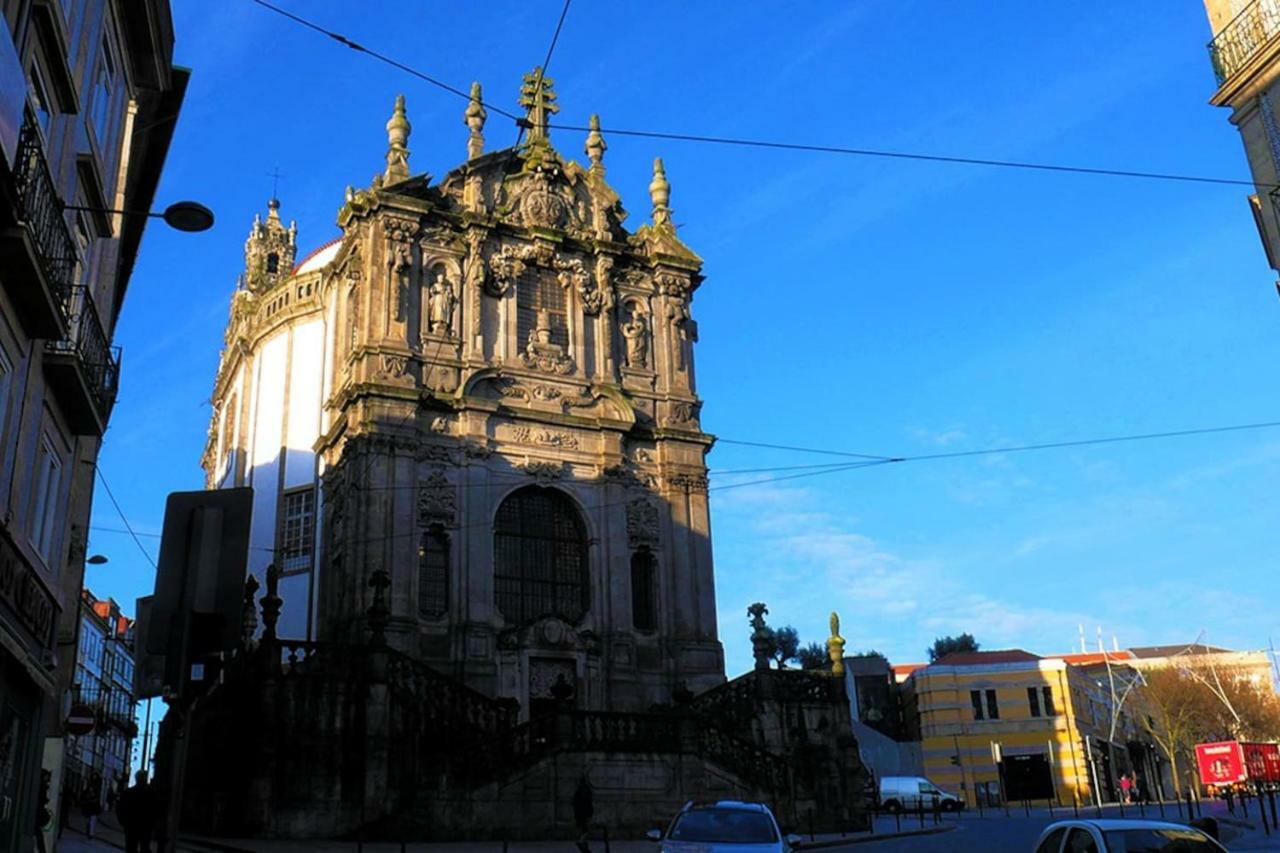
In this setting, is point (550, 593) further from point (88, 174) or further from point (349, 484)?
point (88, 174)

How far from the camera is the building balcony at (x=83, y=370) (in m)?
14.8

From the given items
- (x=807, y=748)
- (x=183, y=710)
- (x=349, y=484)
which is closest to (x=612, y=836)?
(x=807, y=748)

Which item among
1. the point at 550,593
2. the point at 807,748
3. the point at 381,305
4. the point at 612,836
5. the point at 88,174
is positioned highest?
the point at 381,305

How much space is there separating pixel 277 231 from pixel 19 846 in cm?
3766

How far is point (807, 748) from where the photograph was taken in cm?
2770

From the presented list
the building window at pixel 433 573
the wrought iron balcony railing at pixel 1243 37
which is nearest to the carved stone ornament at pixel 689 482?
the building window at pixel 433 573

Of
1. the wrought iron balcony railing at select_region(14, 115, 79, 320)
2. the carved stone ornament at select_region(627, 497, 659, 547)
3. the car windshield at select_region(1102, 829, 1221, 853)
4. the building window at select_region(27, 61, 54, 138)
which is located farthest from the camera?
the carved stone ornament at select_region(627, 497, 659, 547)

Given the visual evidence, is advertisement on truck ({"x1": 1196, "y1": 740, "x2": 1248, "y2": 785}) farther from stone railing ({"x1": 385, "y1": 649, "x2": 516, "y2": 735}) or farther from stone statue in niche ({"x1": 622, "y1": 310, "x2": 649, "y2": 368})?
stone statue in niche ({"x1": 622, "y1": 310, "x2": 649, "y2": 368})

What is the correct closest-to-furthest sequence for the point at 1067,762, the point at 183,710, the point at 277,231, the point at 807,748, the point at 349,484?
1. the point at 183,710
2. the point at 807,748
3. the point at 349,484
4. the point at 277,231
5. the point at 1067,762

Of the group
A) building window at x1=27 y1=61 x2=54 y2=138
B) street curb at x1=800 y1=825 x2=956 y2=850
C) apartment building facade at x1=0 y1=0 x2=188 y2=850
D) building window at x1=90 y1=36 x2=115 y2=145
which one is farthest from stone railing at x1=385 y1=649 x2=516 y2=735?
building window at x1=27 y1=61 x2=54 y2=138

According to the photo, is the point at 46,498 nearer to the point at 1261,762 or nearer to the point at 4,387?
the point at 4,387

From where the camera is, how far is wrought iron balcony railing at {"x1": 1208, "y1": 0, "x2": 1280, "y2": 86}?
20.1m

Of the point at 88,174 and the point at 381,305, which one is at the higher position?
the point at 381,305

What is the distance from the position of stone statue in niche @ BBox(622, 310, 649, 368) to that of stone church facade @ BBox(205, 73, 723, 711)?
2.1 inches
